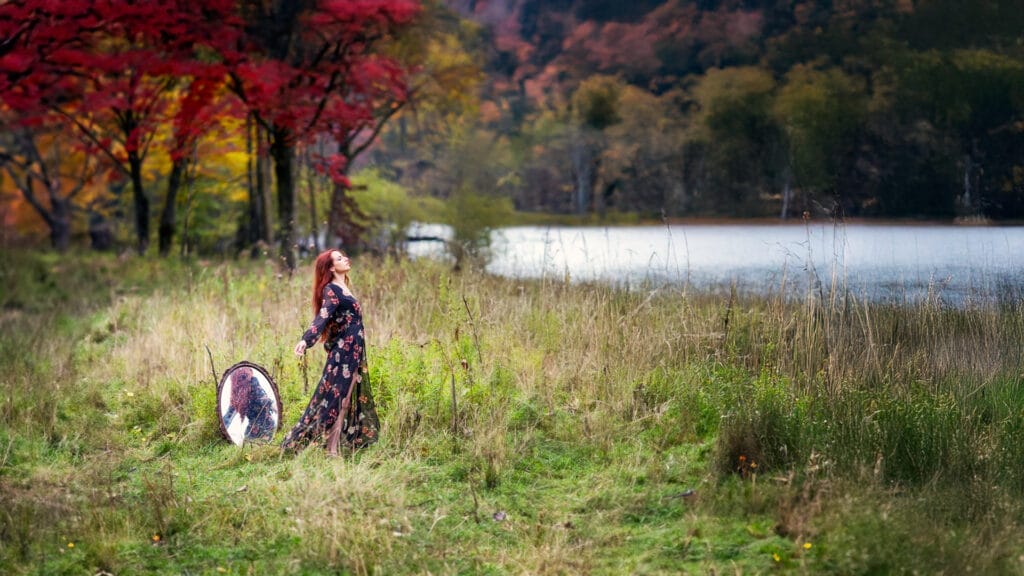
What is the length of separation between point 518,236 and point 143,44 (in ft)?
26.6

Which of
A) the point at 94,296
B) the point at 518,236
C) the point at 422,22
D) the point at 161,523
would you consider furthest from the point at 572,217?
the point at 161,523

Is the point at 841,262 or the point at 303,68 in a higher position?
the point at 303,68

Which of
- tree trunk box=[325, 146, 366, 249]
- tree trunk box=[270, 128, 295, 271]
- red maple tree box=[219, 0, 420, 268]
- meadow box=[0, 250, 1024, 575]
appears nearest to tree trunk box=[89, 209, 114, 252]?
Answer: tree trunk box=[325, 146, 366, 249]

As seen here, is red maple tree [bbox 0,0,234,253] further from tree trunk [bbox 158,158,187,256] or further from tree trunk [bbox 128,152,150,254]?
tree trunk [bbox 158,158,187,256]

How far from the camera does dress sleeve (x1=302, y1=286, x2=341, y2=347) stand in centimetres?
537

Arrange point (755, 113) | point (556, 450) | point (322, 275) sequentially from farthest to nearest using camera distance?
1. point (755, 113)
2. point (556, 450)
3. point (322, 275)

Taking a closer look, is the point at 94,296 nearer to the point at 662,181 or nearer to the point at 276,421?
the point at 276,421

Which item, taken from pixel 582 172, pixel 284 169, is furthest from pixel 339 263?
pixel 582 172

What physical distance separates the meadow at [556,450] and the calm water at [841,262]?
16.6 inches

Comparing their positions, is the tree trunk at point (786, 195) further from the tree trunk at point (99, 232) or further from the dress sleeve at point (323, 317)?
the tree trunk at point (99, 232)

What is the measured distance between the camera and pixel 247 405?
234 inches

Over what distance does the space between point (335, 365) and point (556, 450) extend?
4.98 feet

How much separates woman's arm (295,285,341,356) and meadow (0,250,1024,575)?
751 mm

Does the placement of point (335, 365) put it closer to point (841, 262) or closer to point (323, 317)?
point (323, 317)
